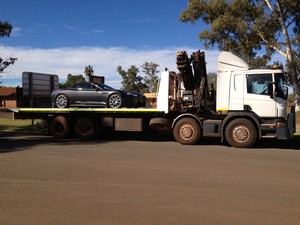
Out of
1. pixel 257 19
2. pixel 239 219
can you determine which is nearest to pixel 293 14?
pixel 257 19

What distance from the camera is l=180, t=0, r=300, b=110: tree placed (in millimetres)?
27828

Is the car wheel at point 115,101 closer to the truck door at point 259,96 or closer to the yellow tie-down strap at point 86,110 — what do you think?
the yellow tie-down strap at point 86,110

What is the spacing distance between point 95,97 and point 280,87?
727cm

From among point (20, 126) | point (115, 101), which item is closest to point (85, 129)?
point (115, 101)

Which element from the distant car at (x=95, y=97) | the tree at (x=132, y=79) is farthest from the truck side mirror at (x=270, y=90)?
the tree at (x=132, y=79)

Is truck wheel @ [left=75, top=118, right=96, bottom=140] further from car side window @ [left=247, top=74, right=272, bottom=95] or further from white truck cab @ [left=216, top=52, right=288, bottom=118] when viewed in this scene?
car side window @ [left=247, top=74, right=272, bottom=95]

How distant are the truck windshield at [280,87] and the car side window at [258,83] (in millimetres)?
231

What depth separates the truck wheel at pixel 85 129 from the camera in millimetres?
15359

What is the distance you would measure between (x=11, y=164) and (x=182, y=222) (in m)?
5.67

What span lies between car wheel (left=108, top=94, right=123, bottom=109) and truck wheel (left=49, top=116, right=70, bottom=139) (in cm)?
210

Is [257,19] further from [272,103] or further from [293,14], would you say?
[272,103]

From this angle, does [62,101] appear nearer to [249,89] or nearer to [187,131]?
[187,131]

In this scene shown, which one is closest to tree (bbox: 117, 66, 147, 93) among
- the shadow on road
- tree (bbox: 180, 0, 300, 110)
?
tree (bbox: 180, 0, 300, 110)

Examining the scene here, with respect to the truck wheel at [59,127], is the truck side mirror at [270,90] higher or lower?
higher
